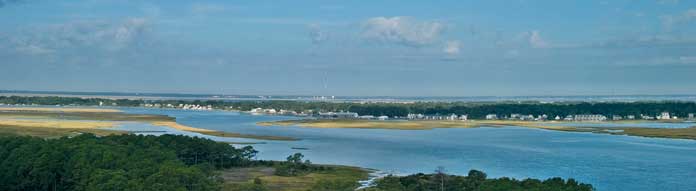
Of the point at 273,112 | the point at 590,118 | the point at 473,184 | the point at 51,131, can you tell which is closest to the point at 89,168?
the point at 473,184

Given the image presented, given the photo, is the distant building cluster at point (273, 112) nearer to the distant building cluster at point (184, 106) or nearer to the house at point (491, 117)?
the distant building cluster at point (184, 106)

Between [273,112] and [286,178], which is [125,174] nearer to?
[286,178]

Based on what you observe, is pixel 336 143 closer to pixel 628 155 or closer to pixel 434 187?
pixel 628 155

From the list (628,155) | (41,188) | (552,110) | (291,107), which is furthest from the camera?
(291,107)

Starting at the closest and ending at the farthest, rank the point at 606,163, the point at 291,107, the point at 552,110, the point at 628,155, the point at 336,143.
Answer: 1. the point at 606,163
2. the point at 628,155
3. the point at 336,143
4. the point at 552,110
5. the point at 291,107

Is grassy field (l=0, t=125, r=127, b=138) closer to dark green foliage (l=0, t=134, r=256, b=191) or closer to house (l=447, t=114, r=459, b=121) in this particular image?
dark green foliage (l=0, t=134, r=256, b=191)

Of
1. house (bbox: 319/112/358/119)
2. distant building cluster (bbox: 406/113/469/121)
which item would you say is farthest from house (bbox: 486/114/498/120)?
house (bbox: 319/112/358/119)

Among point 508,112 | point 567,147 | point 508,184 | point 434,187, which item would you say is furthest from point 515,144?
point 508,112
